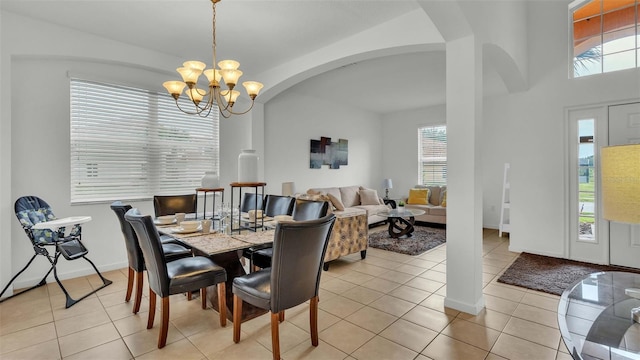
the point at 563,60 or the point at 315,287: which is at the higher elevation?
the point at 563,60

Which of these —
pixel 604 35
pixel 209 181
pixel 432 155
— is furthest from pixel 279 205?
pixel 432 155

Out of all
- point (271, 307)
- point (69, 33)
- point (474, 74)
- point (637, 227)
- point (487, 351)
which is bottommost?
point (487, 351)

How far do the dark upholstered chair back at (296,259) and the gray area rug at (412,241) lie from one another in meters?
2.77

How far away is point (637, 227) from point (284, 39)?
15.5ft

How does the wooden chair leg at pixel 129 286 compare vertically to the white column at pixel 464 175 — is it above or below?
below

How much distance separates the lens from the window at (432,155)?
7.10m

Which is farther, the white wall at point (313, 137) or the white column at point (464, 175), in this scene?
the white wall at point (313, 137)

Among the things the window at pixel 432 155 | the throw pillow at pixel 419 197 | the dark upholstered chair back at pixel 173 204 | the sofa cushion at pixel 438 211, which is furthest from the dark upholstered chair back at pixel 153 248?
the window at pixel 432 155

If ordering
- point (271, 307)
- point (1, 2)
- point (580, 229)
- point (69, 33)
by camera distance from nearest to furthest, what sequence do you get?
point (271, 307), point (1, 2), point (69, 33), point (580, 229)

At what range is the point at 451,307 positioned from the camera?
2615 millimetres

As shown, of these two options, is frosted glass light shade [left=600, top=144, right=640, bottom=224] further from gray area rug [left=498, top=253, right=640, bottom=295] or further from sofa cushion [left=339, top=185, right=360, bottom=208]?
sofa cushion [left=339, top=185, right=360, bottom=208]

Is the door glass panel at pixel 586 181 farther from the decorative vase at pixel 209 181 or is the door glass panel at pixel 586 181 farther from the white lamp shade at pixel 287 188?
the decorative vase at pixel 209 181

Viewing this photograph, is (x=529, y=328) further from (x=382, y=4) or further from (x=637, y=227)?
(x=382, y=4)

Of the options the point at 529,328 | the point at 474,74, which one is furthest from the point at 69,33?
the point at 529,328
